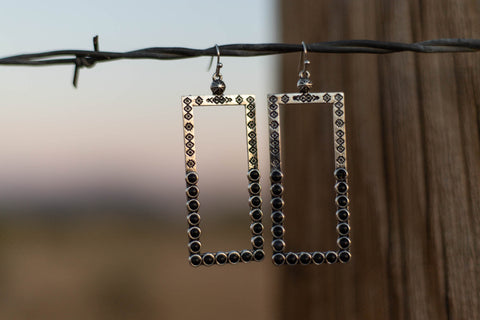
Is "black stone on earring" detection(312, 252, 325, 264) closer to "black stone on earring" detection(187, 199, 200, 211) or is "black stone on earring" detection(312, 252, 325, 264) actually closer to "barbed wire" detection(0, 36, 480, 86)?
"black stone on earring" detection(187, 199, 200, 211)

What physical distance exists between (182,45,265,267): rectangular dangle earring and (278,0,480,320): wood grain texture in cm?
29

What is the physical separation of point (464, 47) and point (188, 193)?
55 centimetres

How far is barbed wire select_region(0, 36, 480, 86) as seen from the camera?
877 mm

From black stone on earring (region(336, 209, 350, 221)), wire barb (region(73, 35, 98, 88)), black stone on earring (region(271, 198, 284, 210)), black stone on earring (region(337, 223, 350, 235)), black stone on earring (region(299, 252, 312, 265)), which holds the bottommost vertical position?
black stone on earring (region(299, 252, 312, 265))

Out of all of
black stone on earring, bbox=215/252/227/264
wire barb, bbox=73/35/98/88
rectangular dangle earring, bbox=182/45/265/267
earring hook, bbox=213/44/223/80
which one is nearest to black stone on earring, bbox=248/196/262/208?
rectangular dangle earring, bbox=182/45/265/267

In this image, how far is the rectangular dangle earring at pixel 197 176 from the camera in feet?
3.00

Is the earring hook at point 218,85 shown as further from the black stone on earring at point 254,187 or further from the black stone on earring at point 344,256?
the black stone on earring at point 344,256

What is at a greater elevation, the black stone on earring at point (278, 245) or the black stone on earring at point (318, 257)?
the black stone on earring at point (278, 245)

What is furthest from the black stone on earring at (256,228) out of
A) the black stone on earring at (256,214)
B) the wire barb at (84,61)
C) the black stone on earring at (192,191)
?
the wire barb at (84,61)

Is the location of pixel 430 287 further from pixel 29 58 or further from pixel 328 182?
pixel 29 58

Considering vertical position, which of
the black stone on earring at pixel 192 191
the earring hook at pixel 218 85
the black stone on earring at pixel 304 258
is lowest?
the black stone on earring at pixel 304 258

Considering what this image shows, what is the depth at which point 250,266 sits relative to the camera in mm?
8703

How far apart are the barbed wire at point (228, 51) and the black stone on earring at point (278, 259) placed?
0.36 metres

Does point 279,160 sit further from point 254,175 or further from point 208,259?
point 208,259
